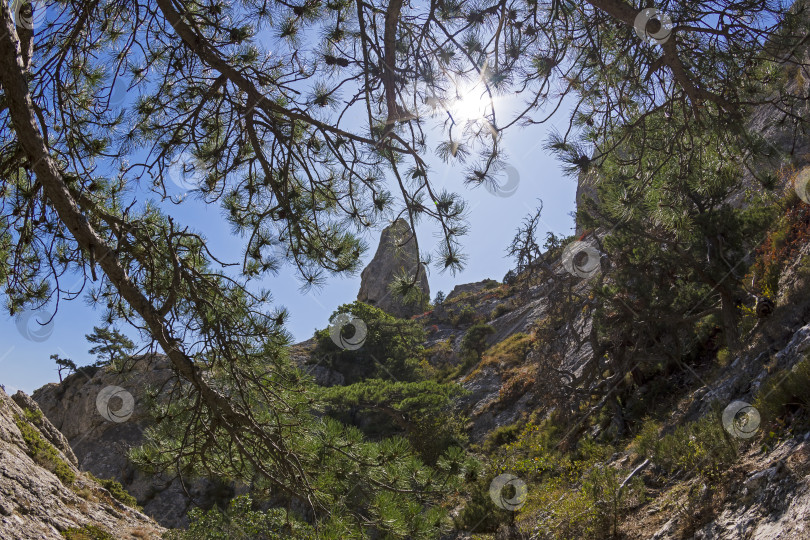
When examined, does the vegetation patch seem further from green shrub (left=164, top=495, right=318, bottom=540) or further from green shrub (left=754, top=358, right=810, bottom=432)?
green shrub (left=754, top=358, right=810, bottom=432)

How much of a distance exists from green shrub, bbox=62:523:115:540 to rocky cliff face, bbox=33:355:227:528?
858 centimetres

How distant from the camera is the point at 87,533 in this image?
8.41ft

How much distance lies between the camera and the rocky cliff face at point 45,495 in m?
2.23

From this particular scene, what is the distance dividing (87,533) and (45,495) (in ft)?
0.96

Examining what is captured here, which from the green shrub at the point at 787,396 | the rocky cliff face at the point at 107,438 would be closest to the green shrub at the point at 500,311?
the rocky cliff face at the point at 107,438

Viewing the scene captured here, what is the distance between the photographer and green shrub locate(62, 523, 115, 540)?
7.93ft

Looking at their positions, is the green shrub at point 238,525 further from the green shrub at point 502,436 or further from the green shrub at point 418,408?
the green shrub at point 502,436

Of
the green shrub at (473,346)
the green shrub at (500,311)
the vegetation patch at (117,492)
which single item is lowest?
the vegetation patch at (117,492)

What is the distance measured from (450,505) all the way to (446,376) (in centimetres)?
976

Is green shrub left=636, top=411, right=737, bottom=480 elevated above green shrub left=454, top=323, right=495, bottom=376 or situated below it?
below

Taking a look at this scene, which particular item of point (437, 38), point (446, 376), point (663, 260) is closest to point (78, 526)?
point (437, 38)

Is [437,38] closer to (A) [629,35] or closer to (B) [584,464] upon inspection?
(A) [629,35]

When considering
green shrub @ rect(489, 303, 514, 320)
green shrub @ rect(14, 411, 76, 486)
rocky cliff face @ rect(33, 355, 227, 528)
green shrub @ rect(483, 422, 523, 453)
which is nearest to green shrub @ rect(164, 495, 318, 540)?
green shrub @ rect(14, 411, 76, 486)

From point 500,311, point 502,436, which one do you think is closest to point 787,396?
point 502,436
